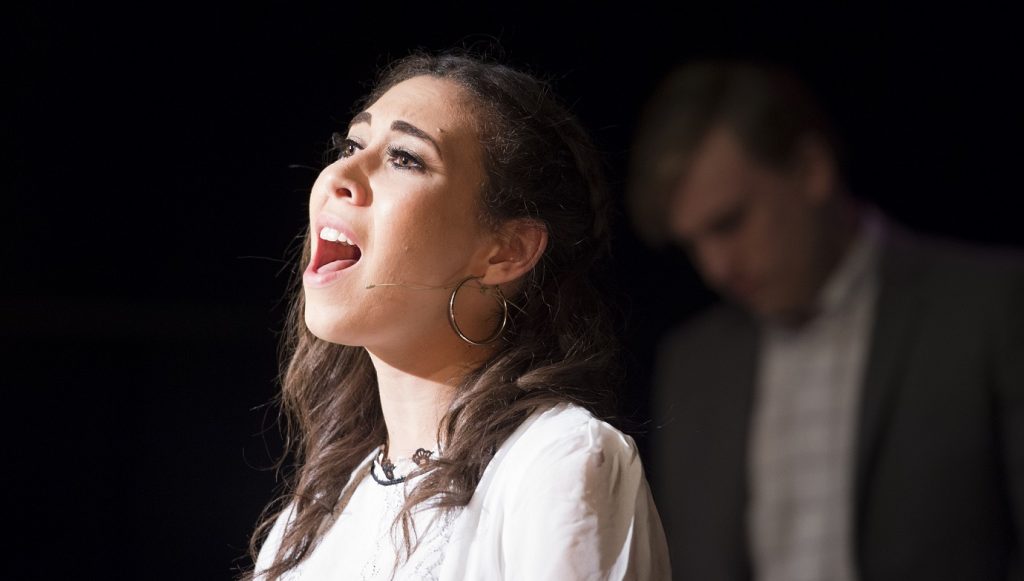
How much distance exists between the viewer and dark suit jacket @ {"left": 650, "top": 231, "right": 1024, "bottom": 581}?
596 mm

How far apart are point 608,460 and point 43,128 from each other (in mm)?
909

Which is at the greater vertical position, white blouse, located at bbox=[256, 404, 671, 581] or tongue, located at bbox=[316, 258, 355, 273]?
tongue, located at bbox=[316, 258, 355, 273]

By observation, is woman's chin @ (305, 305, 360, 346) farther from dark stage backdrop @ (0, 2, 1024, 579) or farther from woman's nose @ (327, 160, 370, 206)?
dark stage backdrop @ (0, 2, 1024, 579)

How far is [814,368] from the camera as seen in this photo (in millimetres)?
643

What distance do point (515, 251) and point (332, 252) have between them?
0.22 meters

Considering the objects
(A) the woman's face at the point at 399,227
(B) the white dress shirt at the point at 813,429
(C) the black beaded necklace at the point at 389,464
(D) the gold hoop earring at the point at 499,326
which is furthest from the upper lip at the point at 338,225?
(B) the white dress shirt at the point at 813,429

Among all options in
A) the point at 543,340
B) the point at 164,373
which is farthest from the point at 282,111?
the point at 543,340

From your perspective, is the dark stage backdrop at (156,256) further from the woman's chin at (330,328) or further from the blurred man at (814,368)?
the blurred man at (814,368)

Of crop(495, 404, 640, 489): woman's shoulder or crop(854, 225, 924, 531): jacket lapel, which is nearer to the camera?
crop(854, 225, 924, 531): jacket lapel

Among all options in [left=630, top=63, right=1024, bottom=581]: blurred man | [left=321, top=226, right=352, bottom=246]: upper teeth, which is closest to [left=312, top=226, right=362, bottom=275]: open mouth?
[left=321, top=226, right=352, bottom=246]: upper teeth

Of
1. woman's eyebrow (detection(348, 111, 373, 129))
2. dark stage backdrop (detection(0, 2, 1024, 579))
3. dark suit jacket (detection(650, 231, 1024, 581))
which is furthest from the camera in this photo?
dark stage backdrop (detection(0, 2, 1024, 579))

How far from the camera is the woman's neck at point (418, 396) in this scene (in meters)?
1.32

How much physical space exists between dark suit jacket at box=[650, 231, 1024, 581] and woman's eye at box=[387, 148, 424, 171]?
69 cm

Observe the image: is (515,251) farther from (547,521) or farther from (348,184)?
(547,521)
